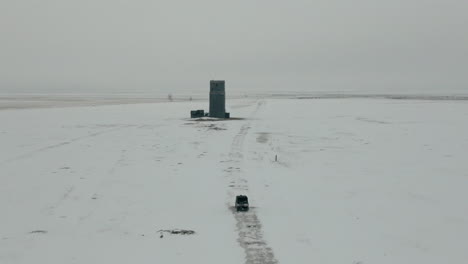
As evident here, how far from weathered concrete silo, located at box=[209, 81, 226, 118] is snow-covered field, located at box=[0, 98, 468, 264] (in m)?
14.8

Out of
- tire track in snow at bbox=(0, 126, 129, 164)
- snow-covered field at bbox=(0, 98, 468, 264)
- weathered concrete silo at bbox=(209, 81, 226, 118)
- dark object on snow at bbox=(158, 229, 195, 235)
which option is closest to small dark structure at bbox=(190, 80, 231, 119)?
weathered concrete silo at bbox=(209, 81, 226, 118)

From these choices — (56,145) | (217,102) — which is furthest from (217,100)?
(56,145)

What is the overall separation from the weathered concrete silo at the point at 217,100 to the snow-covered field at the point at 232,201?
14834 mm

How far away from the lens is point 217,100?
113 feet

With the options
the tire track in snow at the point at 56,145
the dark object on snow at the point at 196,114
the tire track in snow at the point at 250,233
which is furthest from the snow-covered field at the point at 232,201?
the dark object on snow at the point at 196,114

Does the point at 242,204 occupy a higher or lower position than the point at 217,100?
lower

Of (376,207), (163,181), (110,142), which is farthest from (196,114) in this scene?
(376,207)

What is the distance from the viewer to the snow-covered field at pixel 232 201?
23.2 ft

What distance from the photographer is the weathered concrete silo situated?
1356 inches

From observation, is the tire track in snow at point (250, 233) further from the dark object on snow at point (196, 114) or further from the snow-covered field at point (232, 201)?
the dark object on snow at point (196, 114)

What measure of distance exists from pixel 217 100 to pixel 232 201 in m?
24.8

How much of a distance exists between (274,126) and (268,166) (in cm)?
1415

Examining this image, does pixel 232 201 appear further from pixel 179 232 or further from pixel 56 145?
pixel 56 145

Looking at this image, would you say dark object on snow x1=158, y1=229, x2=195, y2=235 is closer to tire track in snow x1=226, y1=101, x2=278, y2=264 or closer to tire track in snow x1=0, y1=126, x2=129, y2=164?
tire track in snow x1=226, y1=101, x2=278, y2=264
